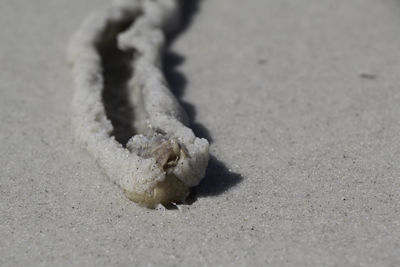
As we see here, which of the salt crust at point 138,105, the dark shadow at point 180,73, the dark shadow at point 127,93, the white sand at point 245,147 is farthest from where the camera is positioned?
the dark shadow at point 180,73

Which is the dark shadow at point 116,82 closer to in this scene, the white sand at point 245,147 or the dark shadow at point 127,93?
the dark shadow at point 127,93

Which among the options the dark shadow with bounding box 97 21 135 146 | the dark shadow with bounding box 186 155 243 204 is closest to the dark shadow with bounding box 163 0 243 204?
the dark shadow with bounding box 186 155 243 204

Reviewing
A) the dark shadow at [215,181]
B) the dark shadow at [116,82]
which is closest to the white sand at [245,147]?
the dark shadow at [215,181]

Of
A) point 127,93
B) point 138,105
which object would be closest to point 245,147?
point 138,105

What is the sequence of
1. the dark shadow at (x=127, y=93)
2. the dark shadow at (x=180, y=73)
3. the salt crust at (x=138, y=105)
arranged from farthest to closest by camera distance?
the dark shadow at (x=180, y=73), the dark shadow at (x=127, y=93), the salt crust at (x=138, y=105)

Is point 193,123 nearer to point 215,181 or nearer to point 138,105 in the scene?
point 138,105

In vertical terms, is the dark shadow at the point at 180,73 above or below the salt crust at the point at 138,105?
below

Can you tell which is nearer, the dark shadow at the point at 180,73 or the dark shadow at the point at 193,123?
the dark shadow at the point at 193,123
